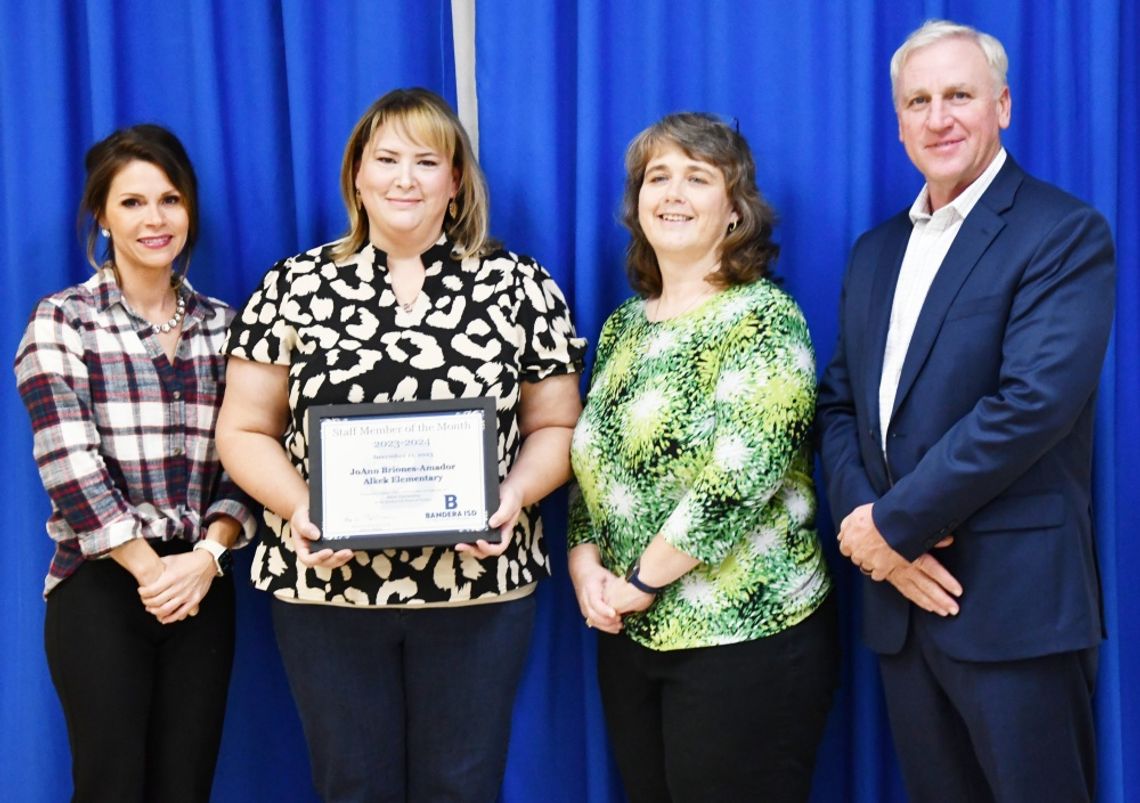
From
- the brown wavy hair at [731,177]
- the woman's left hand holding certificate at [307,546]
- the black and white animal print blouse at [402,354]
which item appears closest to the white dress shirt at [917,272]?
the brown wavy hair at [731,177]

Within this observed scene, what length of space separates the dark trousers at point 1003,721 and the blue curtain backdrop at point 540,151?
398mm

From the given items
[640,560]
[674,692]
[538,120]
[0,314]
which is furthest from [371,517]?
[0,314]

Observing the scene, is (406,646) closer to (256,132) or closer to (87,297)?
(87,297)

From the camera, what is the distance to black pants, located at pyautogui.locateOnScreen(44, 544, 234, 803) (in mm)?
1982

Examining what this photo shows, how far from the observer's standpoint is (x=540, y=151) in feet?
7.74

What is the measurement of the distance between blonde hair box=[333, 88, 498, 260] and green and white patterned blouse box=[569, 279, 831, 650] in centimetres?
41

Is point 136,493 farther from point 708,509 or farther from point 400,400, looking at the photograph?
point 708,509

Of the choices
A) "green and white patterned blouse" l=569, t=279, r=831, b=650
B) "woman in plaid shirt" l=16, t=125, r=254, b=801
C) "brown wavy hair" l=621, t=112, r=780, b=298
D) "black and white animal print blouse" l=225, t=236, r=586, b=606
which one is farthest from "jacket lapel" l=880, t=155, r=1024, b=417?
"woman in plaid shirt" l=16, t=125, r=254, b=801

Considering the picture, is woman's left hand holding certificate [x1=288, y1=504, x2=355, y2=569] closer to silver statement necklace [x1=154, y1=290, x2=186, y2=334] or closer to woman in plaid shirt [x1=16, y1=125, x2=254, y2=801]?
woman in plaid shirt [x1=16, y1=125, x2=254, y2=801]

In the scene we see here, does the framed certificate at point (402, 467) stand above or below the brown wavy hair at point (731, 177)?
below

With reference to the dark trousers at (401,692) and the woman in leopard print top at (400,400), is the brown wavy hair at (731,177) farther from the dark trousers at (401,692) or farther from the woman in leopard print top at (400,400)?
the dark trousers at (401,692)

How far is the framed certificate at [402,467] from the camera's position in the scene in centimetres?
187

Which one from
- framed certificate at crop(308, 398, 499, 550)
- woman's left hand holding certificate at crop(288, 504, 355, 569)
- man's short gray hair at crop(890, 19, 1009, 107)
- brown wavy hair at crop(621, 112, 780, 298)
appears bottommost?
woman's left hand holding certificate at crop(288, 504, 355, 569)

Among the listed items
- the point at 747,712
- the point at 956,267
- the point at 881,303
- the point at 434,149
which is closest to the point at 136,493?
the point at 434,149
